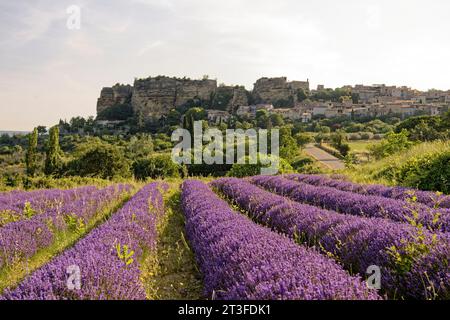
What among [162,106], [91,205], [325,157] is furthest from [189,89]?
[91,205]

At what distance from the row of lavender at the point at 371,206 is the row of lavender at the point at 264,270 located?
1.41 metres

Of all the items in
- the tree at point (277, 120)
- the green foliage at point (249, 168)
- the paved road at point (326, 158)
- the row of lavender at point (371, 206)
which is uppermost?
the tree at point (277, 120)

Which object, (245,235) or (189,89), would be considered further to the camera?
(189,89)

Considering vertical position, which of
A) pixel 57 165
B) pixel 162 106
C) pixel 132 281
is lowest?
pixel 57 165

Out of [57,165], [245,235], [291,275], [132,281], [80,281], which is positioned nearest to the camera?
[291,275]

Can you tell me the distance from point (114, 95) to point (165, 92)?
2529 cm

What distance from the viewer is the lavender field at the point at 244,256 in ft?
8.78

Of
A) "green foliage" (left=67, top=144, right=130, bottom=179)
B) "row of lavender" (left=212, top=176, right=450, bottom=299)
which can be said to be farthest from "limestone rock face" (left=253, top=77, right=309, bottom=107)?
"row of lavender" (left=212, top=176, right=450, bottom=299)

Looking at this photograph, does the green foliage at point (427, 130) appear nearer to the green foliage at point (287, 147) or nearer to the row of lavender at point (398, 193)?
the green foliage at point (287, 147)

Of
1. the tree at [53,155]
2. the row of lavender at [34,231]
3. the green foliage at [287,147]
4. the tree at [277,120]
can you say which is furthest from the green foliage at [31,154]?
the tree at [277,120]

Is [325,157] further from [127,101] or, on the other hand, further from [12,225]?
[127,101]

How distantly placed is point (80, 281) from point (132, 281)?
44cm

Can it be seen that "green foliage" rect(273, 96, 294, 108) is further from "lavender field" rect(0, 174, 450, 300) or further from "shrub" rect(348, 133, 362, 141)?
"lavender field" rect(0, 174, 450, 300)

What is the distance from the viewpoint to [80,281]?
2.87 m
